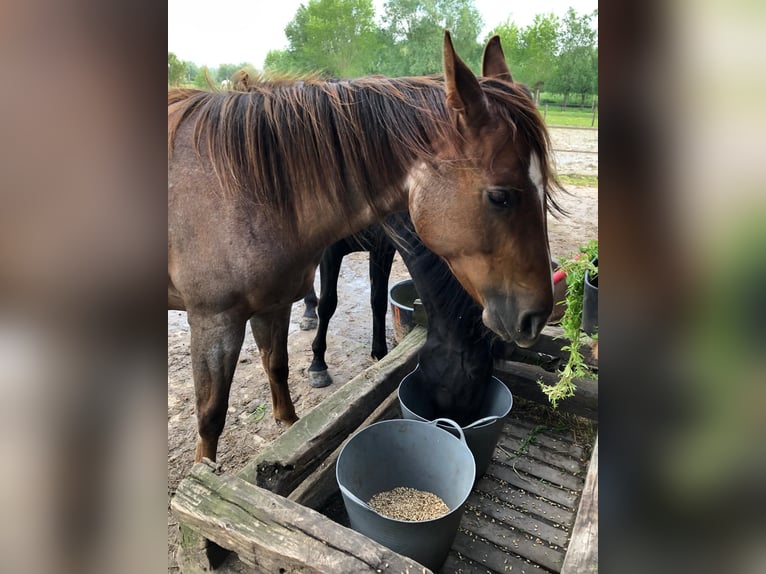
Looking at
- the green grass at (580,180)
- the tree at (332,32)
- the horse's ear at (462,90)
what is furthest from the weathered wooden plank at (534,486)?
the tree at (332,32)

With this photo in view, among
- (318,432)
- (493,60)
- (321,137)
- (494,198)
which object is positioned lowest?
(318,432)

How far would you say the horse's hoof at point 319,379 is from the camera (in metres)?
2.81

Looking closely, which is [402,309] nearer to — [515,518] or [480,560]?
[515,518]

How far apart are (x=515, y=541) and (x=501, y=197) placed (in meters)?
1.13

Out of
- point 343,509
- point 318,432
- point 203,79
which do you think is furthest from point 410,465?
point 203,79

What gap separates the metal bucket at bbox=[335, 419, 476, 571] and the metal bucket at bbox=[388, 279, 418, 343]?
0.93 metres

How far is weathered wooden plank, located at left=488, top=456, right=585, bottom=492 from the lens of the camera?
1791mm

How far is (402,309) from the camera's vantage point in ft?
8.92

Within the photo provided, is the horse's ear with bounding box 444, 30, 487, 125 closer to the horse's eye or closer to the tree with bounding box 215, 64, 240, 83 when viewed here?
the horse's eye

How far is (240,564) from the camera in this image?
123 centimetres

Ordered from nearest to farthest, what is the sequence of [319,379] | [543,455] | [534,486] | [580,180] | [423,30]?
[534,486] < [543,455] < [319,379] < [580,180] < [423,30]
